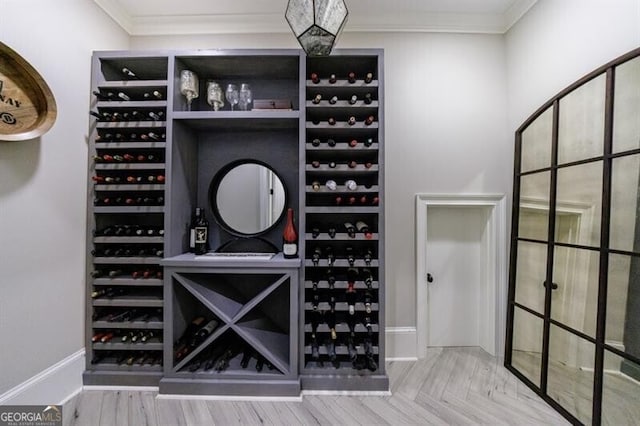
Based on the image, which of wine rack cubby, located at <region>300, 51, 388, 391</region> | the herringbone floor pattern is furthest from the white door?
wine rack cubby, located at <region>300, 51, 388, 391</region>

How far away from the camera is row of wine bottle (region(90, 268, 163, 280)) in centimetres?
188

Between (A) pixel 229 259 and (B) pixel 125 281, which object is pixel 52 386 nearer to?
(B) pixel 125 281

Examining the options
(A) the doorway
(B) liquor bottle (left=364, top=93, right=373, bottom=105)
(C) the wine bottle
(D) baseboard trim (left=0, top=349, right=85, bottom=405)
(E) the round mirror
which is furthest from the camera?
(A) the doorway

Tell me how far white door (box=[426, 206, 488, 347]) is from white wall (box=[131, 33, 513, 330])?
0.27 meters

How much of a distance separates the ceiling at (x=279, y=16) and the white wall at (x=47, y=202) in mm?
345

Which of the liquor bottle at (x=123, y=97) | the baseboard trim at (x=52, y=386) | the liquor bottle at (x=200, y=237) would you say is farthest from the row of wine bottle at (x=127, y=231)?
the liquor bottle at (x=123, y=97)

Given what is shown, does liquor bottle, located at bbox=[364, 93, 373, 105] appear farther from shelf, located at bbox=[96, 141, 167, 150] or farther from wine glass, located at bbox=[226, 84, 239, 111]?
shelf, located at bbox=[96, 141, 167, 150]

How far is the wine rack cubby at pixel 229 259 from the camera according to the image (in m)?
1.81

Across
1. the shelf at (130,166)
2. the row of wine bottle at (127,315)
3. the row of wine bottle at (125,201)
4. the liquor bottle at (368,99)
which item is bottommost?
the row of wine bottle at (127,315)

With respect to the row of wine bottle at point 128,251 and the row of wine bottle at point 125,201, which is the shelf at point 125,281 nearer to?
the row of wine bottle at point 128,251

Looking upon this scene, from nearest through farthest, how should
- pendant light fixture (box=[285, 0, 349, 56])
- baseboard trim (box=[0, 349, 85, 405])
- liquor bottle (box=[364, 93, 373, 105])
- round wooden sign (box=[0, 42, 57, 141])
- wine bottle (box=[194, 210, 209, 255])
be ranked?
pendant light fixture (box=[285, 0, 349, 56])
round wooden sign (box=[0, 42, 57, 141])
baseboard trim (box=[0, 349, 85, 405])
liquor bottle (box=[364, 93, 373, 105])
wine bottle (box=[194, 210, 209, 255])

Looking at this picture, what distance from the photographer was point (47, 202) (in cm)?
163

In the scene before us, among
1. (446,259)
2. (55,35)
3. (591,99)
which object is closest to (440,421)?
(446,259)

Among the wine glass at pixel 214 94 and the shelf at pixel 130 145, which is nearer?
the shelf at pixel 130 145
